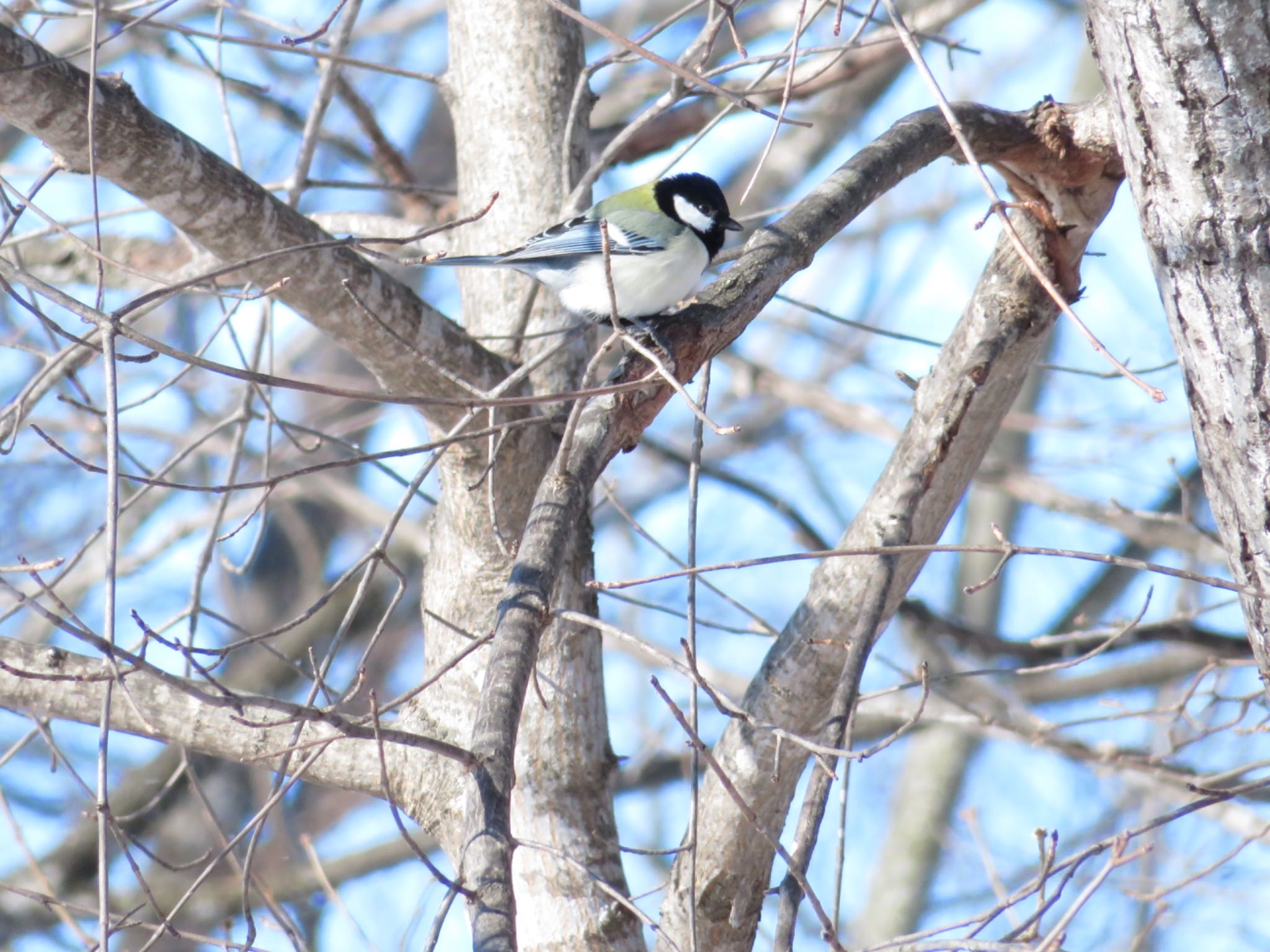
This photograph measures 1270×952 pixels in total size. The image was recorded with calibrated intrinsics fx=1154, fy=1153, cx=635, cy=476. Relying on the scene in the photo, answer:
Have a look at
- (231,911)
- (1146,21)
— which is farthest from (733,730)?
(231,911)

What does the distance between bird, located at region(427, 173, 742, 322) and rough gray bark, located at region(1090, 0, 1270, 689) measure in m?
1.14

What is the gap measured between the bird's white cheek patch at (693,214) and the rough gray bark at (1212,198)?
1914mm

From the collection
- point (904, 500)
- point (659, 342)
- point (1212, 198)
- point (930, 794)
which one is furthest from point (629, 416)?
point (930, 794)

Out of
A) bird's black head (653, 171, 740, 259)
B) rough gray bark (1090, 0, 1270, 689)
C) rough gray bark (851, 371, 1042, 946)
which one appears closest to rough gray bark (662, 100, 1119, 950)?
rough gray bark (1090, 0, 1270, 689)

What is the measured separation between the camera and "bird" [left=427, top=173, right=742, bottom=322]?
293 cm

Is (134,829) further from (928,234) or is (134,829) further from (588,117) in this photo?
(928,234)

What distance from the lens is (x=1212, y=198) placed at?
1790 millimetres

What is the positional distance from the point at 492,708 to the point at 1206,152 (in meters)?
1.36

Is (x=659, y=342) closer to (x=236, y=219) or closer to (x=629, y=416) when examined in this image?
(x=629, y=416)

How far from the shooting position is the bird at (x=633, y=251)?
293 cm

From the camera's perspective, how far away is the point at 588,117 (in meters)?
3.11

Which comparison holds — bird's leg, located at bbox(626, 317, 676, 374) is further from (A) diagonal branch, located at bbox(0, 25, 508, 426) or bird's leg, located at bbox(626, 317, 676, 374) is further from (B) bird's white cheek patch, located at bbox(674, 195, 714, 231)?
(B) bird's white cheek patch, located at bbox(674, 195, 714, 231)

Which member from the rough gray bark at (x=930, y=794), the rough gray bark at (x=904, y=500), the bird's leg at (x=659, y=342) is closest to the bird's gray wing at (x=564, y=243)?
the bird's leg at (x=659, y=342)

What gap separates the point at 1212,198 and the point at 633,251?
1795mm
